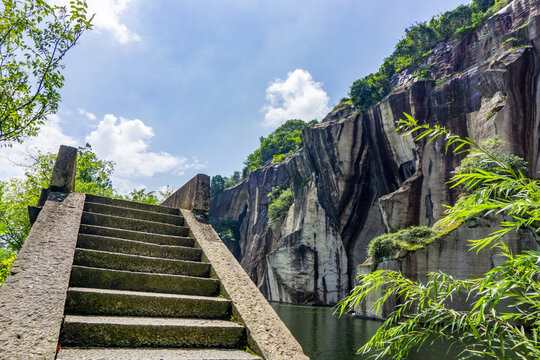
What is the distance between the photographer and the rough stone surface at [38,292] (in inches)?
80.0

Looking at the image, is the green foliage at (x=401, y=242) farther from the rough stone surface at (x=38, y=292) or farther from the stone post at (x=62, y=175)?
the rough stone surface at (x=38, y=292)

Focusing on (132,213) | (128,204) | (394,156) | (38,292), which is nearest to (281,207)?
(394,156)

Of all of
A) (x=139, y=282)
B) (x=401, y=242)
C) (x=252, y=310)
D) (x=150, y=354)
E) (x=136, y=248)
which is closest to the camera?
(x=150, y=354)

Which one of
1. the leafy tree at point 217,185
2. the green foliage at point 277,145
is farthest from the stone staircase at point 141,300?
the leafy tree at point 217,185

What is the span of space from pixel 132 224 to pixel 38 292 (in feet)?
6.63

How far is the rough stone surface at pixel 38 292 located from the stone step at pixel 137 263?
7.9 inches

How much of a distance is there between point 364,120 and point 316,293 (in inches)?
472

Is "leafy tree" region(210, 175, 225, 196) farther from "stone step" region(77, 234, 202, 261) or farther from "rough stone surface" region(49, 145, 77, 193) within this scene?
"stone step" region(77, 234, 202, 261)

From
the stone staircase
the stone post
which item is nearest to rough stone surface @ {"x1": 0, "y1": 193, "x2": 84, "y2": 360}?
the stone staircase

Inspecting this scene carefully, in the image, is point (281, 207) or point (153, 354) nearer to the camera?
point (153, 354)

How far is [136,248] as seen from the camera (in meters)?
3.95

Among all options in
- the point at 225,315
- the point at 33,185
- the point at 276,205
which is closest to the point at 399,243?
the point at 225,315

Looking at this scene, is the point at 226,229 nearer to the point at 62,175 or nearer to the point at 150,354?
the point at 62,175

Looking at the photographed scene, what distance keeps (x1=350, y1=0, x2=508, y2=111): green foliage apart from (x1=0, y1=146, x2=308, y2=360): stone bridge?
21.9 meters
